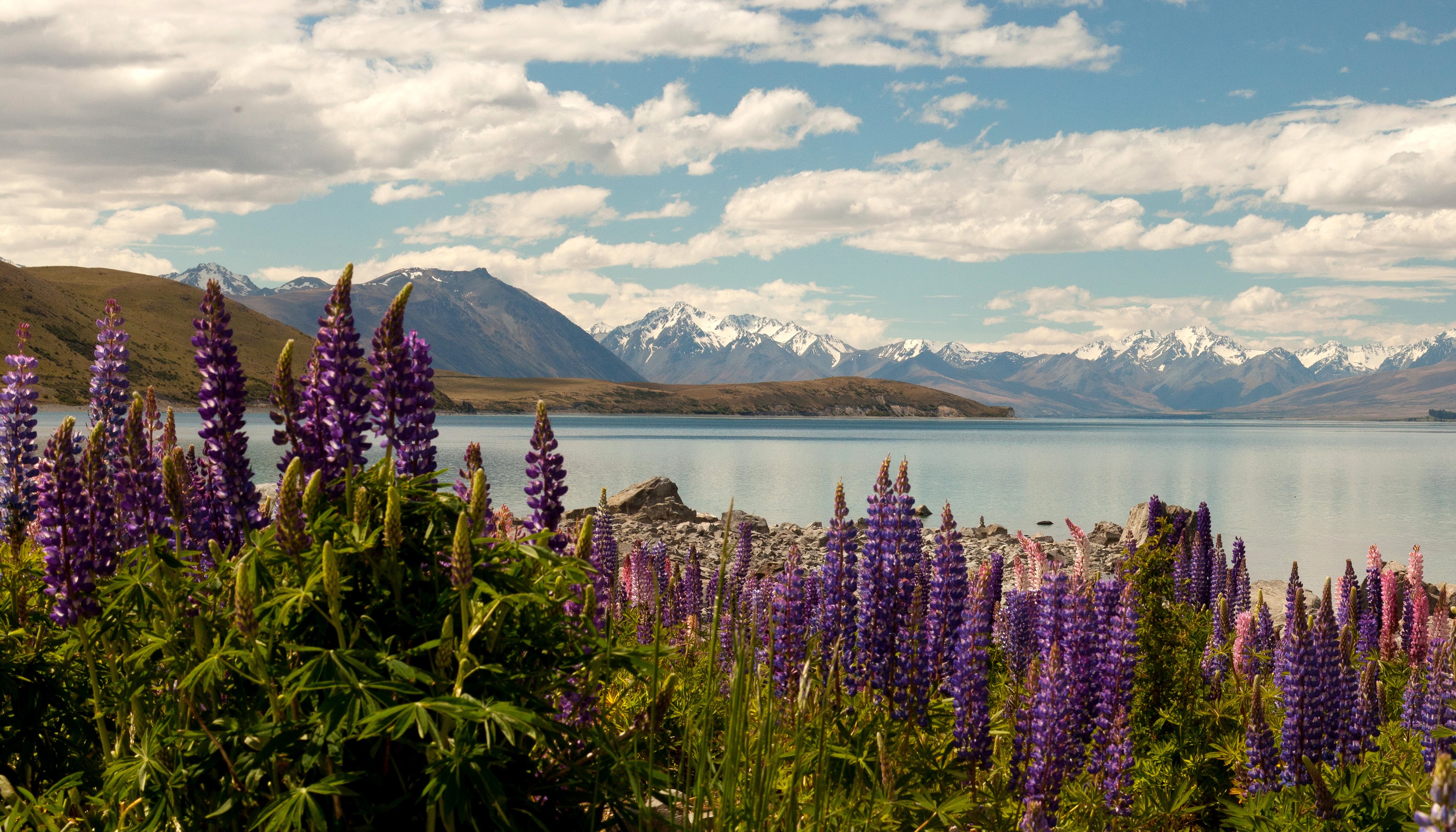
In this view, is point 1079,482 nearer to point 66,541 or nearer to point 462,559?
point 66,541

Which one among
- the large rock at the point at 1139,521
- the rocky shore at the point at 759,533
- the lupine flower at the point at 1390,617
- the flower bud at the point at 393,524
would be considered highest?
the flower bud at the point at 393,524

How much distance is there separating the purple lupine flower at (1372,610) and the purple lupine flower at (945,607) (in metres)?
6.64

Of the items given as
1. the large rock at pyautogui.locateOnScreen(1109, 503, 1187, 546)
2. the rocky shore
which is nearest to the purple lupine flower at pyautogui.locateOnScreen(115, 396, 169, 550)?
the rocky shore

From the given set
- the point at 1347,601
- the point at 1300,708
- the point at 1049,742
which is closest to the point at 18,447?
the point at 1049,742

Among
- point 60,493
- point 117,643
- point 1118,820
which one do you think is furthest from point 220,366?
point 1118,820

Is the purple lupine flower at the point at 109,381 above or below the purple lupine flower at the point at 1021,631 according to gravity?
above

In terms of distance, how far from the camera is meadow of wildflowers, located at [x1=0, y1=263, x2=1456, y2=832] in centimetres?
317

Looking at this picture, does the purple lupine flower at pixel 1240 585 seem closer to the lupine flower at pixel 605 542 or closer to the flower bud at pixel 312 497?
the lupine flower at pixel 605 542

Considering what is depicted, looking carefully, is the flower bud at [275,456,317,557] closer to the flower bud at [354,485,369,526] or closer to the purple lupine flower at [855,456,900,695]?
the flower bud at [354,485,369,526]

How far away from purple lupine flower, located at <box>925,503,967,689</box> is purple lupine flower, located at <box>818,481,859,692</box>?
58 centimetres

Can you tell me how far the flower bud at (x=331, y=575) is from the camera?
2832mm

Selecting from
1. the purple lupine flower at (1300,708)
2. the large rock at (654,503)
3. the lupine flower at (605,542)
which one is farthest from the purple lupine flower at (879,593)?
the large rock at (654,503)

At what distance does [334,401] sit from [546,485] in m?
1.11

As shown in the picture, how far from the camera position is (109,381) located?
18.1 feet
